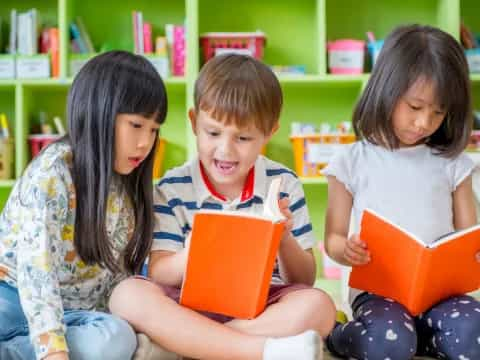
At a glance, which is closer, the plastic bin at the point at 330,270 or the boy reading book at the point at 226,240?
the boy reading book at the point at 226,240

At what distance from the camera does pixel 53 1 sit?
266 centimetres

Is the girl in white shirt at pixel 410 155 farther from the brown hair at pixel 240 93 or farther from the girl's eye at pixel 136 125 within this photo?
the girl's eye at pixel 136 125

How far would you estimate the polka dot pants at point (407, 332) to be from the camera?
1209 millimetres

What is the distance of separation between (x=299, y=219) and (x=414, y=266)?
0.27 meters

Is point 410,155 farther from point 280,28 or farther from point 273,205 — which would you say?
point 280,28

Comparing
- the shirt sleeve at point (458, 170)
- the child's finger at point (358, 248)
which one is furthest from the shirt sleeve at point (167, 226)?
the shirt sleeve at point (458, 170)

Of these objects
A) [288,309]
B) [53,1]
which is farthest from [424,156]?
[53,1]

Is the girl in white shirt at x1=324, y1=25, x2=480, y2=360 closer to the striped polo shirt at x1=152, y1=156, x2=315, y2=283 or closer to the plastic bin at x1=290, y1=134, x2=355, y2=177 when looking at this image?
the striped polo shirt at x1=152, y1=156, x2=315, y2=283

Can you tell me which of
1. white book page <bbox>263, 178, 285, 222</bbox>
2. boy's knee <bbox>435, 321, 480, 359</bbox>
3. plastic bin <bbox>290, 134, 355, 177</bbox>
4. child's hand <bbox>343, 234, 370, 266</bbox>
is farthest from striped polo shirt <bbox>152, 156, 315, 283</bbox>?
plastic bin <bbox>290, 134, 355, 177</bbox>

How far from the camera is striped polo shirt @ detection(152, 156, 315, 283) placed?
1319mm

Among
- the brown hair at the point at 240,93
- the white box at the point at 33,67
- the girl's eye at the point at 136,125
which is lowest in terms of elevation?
the girl's eye at the point at 136,125

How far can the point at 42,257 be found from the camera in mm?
1084

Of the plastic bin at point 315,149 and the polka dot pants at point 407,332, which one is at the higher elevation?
the plastic bin at point 315,149

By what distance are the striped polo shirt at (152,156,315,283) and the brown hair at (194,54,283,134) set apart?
117mm
